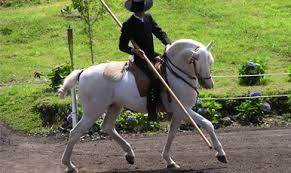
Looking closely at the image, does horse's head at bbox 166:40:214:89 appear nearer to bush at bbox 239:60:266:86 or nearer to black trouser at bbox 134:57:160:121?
black trouser at bbox 134:57:160:121

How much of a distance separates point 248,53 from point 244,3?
21.2 feet

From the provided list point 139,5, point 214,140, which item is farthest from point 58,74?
point 214,140

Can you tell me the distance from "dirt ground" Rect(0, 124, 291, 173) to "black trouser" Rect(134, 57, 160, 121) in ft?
3.21

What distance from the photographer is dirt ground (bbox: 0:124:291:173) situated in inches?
439

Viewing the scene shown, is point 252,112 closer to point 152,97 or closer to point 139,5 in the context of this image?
point 152,97

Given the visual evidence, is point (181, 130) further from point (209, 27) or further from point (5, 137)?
point (209, 27)

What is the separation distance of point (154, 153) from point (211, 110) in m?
2.59

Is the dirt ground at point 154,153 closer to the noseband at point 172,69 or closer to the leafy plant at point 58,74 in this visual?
the noseband at point 172,69

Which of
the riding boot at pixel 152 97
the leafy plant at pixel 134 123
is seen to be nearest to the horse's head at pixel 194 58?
the riding boot at pixel 152 97

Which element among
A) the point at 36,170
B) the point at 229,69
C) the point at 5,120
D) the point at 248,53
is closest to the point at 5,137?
the point at 5,120

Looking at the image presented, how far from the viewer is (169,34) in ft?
76.5

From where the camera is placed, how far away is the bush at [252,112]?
14.7 m

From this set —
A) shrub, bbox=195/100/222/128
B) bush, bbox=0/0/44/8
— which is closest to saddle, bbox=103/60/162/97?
shrub, bbox=195/100/222/128

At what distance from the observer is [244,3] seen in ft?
88.7
